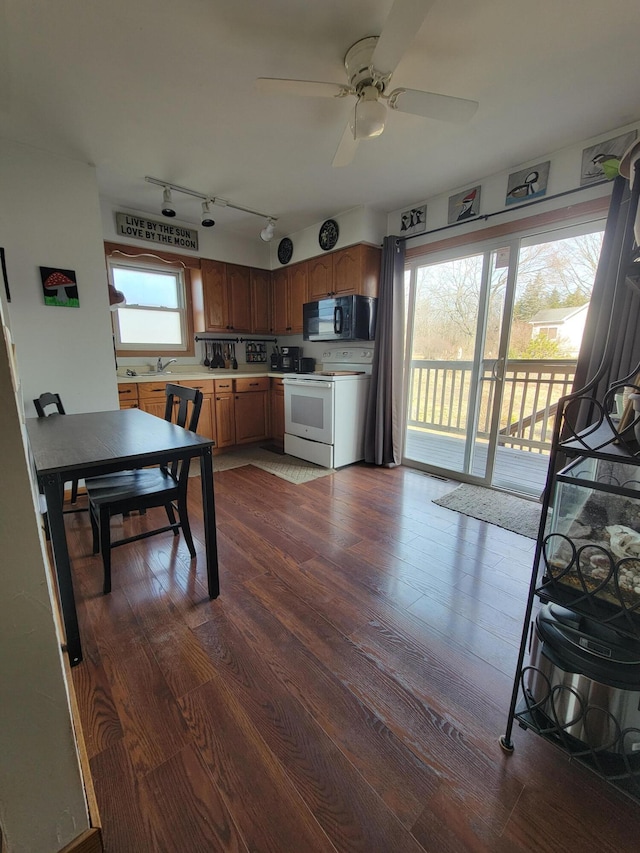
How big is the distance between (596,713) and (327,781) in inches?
30.0

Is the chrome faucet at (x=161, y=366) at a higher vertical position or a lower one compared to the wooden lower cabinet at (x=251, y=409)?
higher

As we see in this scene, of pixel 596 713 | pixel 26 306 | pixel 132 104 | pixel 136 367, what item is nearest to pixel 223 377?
pixel 136 367

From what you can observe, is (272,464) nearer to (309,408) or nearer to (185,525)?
(309,408)

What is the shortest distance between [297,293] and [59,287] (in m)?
2.42

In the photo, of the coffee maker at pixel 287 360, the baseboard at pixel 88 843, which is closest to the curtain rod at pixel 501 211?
the coffee maker at pixel 287 360

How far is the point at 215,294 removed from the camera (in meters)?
4.25

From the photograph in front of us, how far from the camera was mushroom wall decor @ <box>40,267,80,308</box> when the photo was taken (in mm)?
2650

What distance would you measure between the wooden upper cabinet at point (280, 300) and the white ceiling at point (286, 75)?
1588 mm

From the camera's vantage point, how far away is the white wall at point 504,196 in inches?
92.2

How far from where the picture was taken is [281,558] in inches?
80.2

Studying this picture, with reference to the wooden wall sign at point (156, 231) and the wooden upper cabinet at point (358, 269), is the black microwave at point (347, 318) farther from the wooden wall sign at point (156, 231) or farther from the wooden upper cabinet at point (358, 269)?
the wooden wall sign at point (156, 231)

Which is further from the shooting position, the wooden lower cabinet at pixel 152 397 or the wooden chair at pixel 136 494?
the wooden lower cabinet at pixel 152 397

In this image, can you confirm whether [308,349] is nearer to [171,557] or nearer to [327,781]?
[171,557]

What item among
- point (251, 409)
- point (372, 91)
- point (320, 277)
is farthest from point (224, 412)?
point (372, 91)
